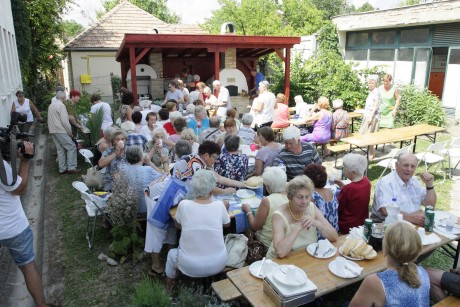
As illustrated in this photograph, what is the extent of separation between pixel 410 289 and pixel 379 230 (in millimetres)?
867

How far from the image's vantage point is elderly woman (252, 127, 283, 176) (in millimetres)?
5125

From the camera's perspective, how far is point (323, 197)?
11.7ft

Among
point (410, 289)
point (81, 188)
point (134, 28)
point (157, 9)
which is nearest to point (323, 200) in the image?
point (410, 289)

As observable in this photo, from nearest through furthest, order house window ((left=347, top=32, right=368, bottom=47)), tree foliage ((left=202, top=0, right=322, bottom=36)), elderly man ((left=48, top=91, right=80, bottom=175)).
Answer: elderly man ((left=48, top=91, right=80, bottom=175)) → house window ((left=347, top=32, right=368, bottom=47)) → tree foliage ((left=202, top=0, right=322, bottom=36))

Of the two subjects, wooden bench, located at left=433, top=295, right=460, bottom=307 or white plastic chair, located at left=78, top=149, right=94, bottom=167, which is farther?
white plastic chair, located at left=78, top=149, right=94, bottom=167

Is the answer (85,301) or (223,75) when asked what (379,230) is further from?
(223,75)

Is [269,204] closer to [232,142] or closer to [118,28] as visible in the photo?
[232,142]

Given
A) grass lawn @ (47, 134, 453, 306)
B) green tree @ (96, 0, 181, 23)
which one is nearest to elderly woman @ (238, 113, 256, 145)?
grass lawn @ (47, 134, 453, 306)

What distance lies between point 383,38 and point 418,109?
5.20m

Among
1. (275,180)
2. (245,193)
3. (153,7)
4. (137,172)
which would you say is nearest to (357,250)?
(275,180)

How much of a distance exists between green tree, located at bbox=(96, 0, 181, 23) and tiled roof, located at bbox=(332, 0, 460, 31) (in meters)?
38.5

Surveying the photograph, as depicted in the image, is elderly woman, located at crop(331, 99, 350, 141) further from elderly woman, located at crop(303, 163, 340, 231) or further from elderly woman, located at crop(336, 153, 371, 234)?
elderly woman, located at crop(303, 163, 340, 231)

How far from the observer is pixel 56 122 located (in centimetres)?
737

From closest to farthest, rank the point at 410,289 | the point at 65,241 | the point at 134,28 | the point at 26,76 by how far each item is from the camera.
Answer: the point at 410,289
the point at 65,241
the point at 26,76
the point at 134,28
